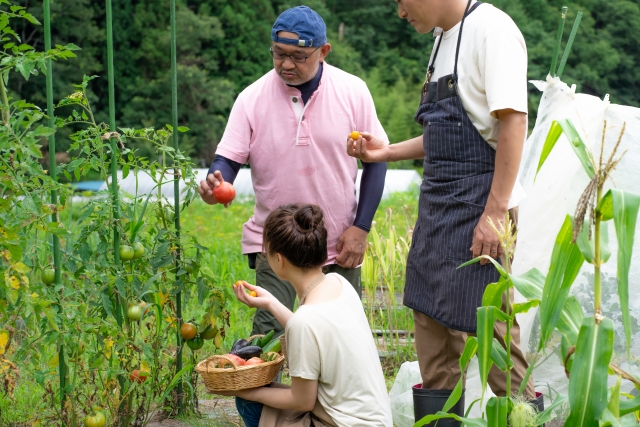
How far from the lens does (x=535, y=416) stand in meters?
2.12

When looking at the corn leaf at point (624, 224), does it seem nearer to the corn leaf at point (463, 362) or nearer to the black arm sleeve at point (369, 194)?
the corn leaf at point (463, 362)

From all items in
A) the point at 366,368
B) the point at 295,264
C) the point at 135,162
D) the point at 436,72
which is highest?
the point at 436,72

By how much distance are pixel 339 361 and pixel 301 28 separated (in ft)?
3.89

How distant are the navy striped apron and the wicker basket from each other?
56 cm

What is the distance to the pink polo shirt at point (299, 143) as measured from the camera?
10.1 feet

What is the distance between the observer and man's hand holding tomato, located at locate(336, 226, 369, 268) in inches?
123

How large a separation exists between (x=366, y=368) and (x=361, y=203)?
855 millimetres

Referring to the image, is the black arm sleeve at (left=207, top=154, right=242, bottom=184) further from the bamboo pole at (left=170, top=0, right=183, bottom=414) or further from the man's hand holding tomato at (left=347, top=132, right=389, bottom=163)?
the man's hand holding tomato at (left=347, top=132, right=389, bottom=163)

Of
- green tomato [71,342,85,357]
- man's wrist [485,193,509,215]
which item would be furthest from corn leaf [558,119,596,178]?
green tomato [71,342,85,357]

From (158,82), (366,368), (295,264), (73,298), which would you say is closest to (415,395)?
(366,368)

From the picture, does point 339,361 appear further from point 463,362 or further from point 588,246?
point 588,246

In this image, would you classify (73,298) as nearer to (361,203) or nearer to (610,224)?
(361,203)

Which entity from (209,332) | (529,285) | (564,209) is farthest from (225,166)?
(529,285)

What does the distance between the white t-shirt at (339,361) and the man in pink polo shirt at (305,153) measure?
2.17 ft
